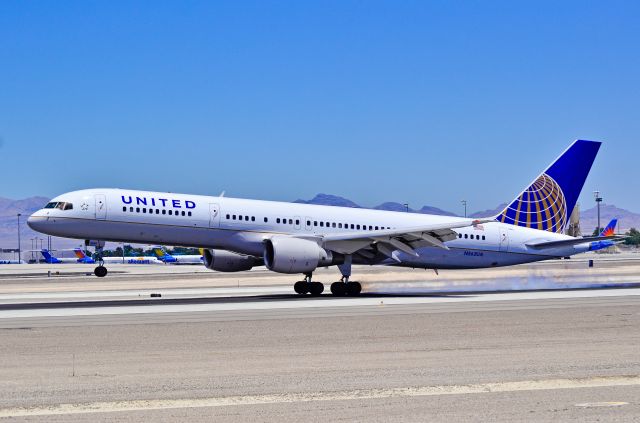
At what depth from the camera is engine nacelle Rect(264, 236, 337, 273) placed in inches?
1449

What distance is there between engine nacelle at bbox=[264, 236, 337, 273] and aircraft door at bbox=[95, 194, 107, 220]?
7.21m

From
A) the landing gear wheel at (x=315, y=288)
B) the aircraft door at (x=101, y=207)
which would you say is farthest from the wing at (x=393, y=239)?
the aircraft door at (x=101, y=207)

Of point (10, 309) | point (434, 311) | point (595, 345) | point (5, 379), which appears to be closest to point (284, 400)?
point (5, 379)

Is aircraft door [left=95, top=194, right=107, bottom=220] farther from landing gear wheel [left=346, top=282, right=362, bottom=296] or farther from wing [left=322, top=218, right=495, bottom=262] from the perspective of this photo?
landing gear wheel [left=346, top=282, right=362, bottom=296]

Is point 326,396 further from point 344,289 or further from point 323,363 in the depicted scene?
point 344,289

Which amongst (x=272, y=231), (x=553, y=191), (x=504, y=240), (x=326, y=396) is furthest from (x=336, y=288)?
(x=326, y=396)

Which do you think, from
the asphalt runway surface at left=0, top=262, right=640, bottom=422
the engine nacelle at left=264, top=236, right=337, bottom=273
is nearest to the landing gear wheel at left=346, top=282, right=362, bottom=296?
the engine nacelle at left=264, top=236, right=337, bottom=273

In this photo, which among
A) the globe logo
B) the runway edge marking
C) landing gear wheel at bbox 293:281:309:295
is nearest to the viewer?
the runway edge marking

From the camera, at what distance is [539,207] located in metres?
46.9

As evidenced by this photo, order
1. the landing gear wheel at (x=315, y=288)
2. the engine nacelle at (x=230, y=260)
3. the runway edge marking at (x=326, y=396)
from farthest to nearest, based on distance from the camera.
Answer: the engine nacelle at (x=230, y=260) → the landing gear wheel at (x=315, y=288) → the runway edge marking at (x=326, y=396)

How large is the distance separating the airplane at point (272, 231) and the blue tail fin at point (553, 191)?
3011 millimetres

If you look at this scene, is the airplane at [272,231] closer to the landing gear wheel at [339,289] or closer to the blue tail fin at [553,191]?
the landing gear wheel at [339,289]

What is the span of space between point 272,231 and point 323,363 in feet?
77.6

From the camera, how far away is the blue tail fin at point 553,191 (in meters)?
47.0
